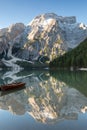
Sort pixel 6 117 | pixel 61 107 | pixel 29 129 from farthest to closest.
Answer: pixel 61 107 → pixel 6 117 → pixel 29 129

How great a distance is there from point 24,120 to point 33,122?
1.38m

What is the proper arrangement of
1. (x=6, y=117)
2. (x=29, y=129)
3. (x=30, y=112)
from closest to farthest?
(x=29, y=129), (x=6, y=117), (x=30, y=112)

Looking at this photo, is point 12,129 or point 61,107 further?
point 61,107

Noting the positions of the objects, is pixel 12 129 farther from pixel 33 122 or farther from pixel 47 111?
pixel 47 111

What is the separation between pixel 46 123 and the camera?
26.7 metres

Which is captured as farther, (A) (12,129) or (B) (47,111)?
(B) (47,111)

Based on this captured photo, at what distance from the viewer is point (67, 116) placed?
3008cm

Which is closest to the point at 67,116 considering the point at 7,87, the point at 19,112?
the point at 19,112

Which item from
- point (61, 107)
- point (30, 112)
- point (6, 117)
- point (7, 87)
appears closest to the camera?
point (6, 117)

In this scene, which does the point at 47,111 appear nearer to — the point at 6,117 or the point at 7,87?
the point at 6,117

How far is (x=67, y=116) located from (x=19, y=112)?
21.4 ft

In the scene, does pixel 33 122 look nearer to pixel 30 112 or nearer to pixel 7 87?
pixel 30 112

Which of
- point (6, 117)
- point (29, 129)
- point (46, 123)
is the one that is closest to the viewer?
point (29, 129)

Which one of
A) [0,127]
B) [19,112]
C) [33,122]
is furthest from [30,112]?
[0,127]
